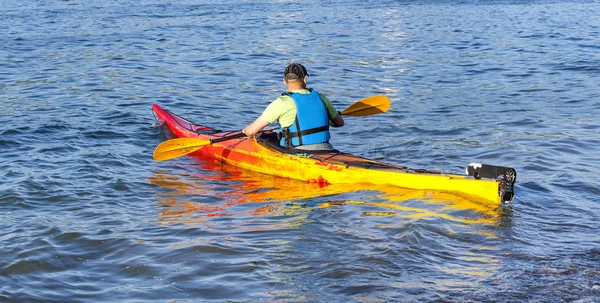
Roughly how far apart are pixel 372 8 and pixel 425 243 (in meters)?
22.3

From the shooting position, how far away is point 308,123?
298 inches

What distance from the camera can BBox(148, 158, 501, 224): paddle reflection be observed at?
6.44 metres

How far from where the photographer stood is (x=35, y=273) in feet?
17.3

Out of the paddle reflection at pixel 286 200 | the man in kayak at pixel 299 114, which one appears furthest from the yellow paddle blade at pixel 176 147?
the man in kayak at pixel 299 114

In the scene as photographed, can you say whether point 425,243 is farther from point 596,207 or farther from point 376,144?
point 376,144

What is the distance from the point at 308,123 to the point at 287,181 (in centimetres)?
68

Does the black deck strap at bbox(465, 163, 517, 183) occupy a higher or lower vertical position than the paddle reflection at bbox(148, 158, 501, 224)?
higher

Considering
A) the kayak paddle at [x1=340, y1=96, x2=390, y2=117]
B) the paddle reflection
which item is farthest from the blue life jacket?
the kayak paddle at [x1=340, y1=96, x2=390, y2=117]

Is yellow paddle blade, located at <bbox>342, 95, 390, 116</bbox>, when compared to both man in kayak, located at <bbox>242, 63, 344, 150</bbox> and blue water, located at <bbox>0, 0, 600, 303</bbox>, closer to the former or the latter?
blue water, located at <bbox>0, 0, 600, 303</bbox>

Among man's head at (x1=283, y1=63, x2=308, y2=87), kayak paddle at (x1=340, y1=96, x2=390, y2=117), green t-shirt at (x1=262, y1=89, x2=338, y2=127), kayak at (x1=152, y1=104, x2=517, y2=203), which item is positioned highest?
man's head at (x1=283, y1=63, x2=308, y2=87)

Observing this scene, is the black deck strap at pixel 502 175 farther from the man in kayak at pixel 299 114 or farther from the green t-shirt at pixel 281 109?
the green t-shirt at pixel 281 109

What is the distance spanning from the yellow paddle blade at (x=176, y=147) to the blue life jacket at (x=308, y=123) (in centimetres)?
101

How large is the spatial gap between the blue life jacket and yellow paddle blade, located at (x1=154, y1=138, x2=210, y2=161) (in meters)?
1.01

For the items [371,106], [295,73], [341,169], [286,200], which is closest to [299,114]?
[295,73]
